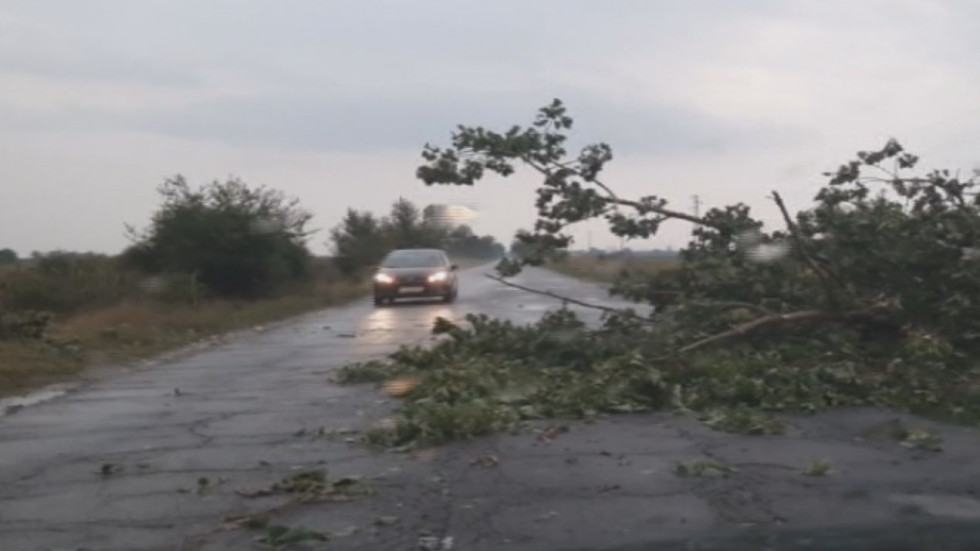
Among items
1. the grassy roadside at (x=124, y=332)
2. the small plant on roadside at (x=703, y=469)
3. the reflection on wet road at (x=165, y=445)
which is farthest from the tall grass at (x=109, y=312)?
the small plant on roadside at (x=703, y=469)

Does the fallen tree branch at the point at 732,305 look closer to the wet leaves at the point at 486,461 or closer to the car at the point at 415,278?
the wet leaves at the point at 486,461

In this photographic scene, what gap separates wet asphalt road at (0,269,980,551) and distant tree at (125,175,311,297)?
27.5 meters

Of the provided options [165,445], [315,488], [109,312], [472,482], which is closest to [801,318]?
[472,482]

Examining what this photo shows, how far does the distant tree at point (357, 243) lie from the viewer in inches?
2429

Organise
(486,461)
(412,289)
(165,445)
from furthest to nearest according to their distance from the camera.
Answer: (412,289) → (165,445) → (486,461)

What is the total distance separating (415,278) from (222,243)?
658cm

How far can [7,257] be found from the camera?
41.9m

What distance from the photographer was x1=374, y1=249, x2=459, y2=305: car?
124ft

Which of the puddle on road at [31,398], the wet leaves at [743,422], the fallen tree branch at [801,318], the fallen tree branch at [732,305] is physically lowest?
the puddle on road at [31,398]

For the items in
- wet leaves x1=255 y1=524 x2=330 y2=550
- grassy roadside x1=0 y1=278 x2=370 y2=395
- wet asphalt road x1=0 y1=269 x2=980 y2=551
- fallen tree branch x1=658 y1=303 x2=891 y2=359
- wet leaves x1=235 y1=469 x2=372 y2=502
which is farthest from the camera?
grassy roadside x1=0 y1=278 x2=370 y2=395

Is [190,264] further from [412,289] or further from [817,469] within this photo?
[817,469]

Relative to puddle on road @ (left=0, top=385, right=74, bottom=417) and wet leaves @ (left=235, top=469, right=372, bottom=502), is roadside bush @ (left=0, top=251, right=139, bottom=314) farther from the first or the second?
wet leaves @ (left=235, top=469, right=372, bottom=502)

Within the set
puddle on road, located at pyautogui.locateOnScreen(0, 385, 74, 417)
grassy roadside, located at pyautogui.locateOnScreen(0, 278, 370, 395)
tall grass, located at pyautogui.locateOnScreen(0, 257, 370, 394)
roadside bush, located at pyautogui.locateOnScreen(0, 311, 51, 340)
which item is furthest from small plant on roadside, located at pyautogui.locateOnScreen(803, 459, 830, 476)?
roadside bush, located at pyautogui.locateOnScreen(0, 311, 51, 340)

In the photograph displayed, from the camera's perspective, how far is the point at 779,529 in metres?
7.04
